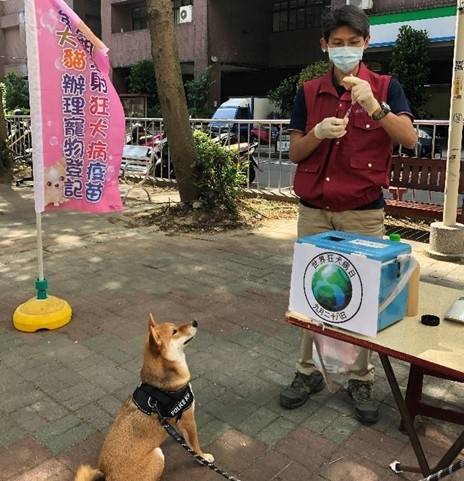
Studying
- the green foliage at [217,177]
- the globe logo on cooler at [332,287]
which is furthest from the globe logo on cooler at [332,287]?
the green foliage at [217,177]

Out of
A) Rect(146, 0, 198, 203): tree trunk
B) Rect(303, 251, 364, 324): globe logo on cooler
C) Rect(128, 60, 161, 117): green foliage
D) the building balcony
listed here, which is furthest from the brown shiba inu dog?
the building balcony

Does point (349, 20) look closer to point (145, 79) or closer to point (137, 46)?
point (145, 79)

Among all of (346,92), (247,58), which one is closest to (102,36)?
(247,58)

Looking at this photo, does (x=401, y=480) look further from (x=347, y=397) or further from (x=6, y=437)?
(x=6, y=437)

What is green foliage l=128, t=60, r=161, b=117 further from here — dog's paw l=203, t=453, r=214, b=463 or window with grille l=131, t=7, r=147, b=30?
dog's paw l=203, t=453, r=214, b=463

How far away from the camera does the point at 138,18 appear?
34.7m

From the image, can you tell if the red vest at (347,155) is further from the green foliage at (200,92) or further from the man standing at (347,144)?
the green foliage at (200,92)

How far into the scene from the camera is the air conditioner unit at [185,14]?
101 ft

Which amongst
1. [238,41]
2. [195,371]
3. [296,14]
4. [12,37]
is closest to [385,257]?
[195,371]

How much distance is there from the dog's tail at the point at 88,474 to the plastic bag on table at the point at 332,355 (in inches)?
48.5

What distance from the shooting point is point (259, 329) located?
13.9 ft

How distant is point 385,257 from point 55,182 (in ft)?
9.19

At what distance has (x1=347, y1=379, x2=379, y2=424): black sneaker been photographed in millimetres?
2992

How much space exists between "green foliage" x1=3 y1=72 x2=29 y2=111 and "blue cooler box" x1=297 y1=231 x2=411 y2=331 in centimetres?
3386
